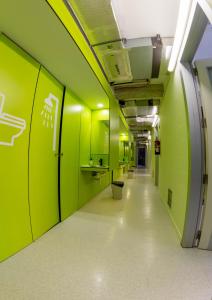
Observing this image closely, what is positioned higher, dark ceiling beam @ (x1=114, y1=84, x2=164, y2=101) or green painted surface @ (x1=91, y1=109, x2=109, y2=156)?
dark ceiling beam @ (x1=114, y1=84, x2=164, y2=101)

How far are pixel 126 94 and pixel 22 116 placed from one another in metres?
3.62

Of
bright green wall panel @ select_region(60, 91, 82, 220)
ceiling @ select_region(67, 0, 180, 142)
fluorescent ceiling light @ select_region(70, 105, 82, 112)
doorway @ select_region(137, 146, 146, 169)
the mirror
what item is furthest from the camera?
doorway @ select_region(137, 146, 146, 169)

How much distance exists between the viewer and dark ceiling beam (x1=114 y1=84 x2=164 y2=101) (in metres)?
5.08

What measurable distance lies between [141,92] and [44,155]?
142 inches

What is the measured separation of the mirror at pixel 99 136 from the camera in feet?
17.6

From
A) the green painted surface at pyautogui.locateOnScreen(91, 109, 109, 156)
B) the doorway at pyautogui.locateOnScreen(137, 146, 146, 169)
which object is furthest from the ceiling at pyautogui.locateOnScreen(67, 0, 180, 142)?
the doorway at pyautogui.locateOnScreen(137, 146, 146, 169)

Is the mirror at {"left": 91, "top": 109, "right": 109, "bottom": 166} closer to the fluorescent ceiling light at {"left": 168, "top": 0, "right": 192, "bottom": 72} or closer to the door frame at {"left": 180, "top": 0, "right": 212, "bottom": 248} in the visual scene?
the fluorescent ceiling light at {"left": 168, "top": 0, "right": 192, "bottom": 72}

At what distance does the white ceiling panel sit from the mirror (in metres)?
2.57

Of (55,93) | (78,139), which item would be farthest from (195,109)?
(78,139)

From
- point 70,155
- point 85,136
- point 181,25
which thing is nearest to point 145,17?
point 181,25

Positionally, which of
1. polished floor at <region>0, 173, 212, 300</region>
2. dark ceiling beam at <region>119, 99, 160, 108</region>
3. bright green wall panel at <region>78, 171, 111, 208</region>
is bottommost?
polished floor at <region>0, 173, 212, 300</region>

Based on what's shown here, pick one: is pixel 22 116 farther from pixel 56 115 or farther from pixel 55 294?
pixel 55 294

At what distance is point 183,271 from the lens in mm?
1985

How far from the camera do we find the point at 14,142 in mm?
2273
